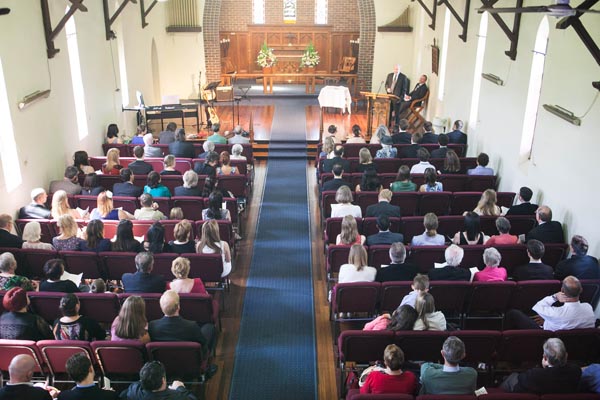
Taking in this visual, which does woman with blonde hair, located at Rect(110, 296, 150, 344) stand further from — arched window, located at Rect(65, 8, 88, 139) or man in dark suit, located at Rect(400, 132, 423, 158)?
man in dark suit, located at Rect(400, 132, 423, 158)

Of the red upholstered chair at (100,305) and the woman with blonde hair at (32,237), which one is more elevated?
the woman with blonde hair at (32,237)

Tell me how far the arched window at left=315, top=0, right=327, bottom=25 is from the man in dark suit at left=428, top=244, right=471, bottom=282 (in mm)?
17299

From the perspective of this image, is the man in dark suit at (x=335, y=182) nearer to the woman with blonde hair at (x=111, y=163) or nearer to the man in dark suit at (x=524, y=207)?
the man in dark suit at (x=524, y=207)

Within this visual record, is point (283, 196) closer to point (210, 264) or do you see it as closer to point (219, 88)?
point (210, 264)

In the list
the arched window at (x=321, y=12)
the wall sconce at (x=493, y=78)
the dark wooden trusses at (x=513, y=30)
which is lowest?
the wall sconce at (x=493, y=78)

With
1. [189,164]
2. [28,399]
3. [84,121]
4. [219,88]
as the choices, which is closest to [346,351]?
[28,399]

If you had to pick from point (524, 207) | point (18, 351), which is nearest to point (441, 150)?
point (524, 207)

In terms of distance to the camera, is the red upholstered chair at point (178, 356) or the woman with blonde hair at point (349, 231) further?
the woman with blonde hair at point (349, 231)

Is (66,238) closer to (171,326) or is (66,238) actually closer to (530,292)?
(171,326)

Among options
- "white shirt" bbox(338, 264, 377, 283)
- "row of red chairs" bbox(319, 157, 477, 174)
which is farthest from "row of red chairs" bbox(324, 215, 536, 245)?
"row of red chairs" bbox(319, 157, 477, 174)

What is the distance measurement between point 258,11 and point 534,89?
1469 cm

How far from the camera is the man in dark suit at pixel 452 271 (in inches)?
219

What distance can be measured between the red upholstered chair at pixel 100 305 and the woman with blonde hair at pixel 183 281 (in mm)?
542

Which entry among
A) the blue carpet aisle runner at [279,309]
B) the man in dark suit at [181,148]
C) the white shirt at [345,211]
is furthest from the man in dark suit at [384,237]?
the man in dark suit at [181,148]
